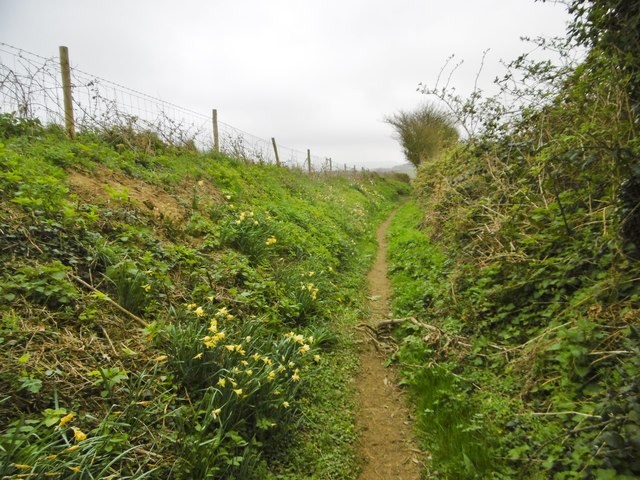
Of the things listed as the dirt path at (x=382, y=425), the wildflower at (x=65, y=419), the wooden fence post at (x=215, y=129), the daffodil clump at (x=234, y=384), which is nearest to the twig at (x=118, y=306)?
the daffodil clump at (x=234, y=384)

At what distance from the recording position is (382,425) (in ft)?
9.99

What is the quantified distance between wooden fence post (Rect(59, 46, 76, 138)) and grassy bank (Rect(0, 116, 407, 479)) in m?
0.81

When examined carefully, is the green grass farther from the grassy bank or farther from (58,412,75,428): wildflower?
(58,412,75,428): wildflower

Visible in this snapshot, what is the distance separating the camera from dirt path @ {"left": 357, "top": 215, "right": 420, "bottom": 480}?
8.52ft

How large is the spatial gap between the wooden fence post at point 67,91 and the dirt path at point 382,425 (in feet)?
23.0

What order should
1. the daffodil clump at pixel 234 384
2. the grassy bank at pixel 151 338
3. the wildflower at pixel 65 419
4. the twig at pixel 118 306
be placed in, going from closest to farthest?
the wildflower at pixel 65 419, the grassy bank at pixel 151 338, the daffodil clump at pixel 234 384, the twig at pixel 118 306

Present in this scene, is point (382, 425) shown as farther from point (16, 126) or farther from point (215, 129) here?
point (215, 129)

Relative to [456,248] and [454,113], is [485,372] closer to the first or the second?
[456,248]

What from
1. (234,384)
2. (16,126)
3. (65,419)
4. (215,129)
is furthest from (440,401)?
(215,129)

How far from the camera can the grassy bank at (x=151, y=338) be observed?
1.95 metres

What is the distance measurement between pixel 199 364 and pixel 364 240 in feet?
27.2

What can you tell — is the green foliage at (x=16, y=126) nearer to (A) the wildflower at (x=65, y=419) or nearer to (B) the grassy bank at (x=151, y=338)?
(B) the grassy bank at (x=151, y=338)

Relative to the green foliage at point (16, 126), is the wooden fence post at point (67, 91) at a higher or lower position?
higher

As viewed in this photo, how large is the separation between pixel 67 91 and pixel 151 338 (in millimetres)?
6562
